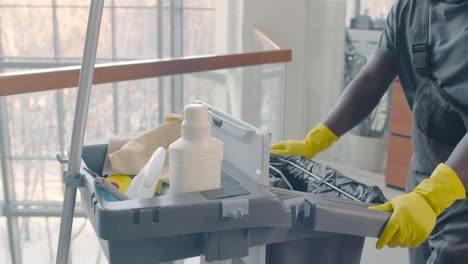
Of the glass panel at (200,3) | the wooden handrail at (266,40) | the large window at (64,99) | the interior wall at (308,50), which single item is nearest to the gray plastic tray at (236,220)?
the large window at (64,99)

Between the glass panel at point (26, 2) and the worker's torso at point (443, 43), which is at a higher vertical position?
the glass panel at point (26, 2)

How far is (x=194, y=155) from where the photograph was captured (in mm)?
723

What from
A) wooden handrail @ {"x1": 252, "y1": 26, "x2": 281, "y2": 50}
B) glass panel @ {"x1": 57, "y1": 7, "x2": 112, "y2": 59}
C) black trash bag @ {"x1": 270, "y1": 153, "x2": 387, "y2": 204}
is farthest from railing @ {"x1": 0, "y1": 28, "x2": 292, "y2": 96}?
glass panel @ {"x1": 57, "y1": 7, "x2": 112, "y2": 59}

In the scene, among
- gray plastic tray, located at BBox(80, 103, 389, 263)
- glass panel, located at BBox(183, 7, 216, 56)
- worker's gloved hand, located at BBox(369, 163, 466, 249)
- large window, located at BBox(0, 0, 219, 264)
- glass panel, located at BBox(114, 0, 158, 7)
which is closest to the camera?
gray plastic tray, located at BBox(80, 103, 389, 263)

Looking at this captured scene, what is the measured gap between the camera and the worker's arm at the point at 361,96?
1.39 metres

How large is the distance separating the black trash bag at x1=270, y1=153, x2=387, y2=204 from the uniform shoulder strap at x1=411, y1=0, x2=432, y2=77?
439 mm

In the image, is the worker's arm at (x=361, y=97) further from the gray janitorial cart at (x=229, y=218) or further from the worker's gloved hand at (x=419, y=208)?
the gray janitorial cart at (x=229, y=218)

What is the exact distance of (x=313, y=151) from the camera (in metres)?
1.35

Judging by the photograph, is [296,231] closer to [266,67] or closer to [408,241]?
[408,241]

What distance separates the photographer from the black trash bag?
0.88 metres

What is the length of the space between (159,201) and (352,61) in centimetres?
312

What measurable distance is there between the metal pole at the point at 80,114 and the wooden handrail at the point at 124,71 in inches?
33.1

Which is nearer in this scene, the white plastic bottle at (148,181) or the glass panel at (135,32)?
A: the white plastic bottle at (148,181)

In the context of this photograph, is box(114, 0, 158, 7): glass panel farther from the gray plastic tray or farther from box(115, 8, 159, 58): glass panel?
the gray plastic tray
